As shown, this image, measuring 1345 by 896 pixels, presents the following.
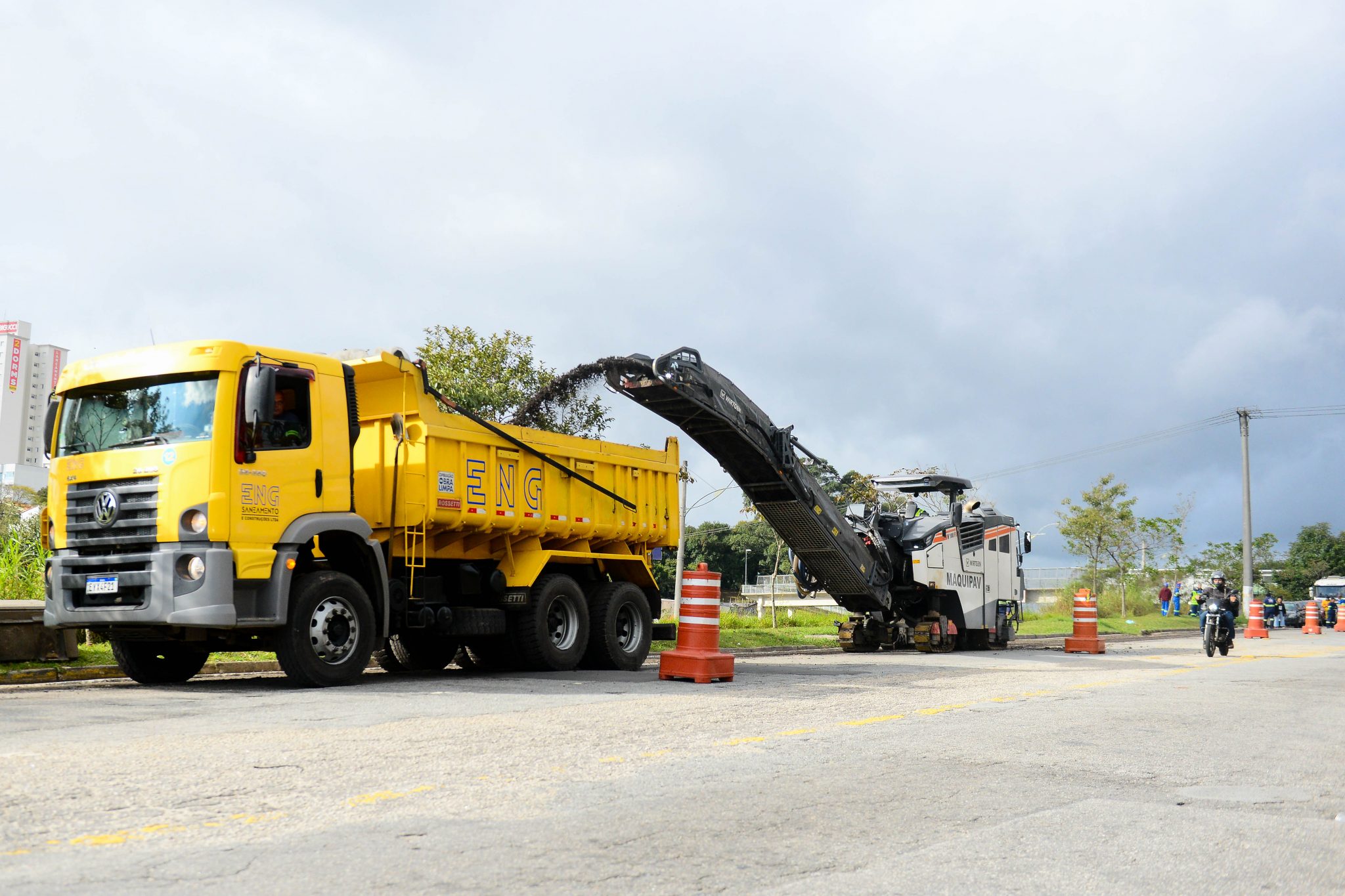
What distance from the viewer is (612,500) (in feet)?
49.5

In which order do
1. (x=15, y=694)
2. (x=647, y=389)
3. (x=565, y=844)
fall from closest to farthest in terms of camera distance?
1. (x=565, y=844)
2. (x=15, y=694)
3. (x=647, y=389)

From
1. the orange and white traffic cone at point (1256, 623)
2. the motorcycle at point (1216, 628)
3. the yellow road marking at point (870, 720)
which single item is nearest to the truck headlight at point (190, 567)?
the yellow road marking at point (870, 720)

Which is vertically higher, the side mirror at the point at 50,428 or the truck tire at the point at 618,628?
the side mirror at the point at 50,428

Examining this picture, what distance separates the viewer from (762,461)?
60.2 ft

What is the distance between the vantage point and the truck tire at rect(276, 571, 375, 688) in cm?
1099

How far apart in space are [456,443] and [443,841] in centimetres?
853

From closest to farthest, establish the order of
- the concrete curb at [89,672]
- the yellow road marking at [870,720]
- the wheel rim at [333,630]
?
the yellow road marking at [870,720]
the wheel rim at [333,630]
the concrete curb at [89,672]

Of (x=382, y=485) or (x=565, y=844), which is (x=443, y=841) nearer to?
(x=565, y=844)

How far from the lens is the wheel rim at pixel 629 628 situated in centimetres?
1491

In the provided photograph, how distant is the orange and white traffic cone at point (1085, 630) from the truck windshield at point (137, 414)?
15967 mm

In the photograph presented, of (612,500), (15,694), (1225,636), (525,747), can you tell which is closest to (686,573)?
(612,500)

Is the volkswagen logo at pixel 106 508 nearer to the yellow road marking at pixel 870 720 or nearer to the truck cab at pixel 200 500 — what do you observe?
the truck cab at pixel 200 500

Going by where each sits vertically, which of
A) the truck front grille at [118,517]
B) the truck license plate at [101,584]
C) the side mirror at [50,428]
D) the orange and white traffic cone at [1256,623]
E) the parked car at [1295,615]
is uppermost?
the side mirror at [50,428]

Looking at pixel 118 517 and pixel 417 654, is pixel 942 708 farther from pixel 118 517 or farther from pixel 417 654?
pixel 118 517
